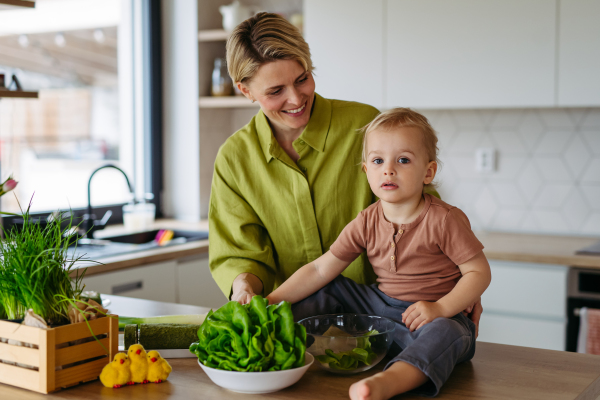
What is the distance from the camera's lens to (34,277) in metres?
1.14

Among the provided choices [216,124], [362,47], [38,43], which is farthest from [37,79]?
[362,47]

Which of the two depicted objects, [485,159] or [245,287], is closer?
[245,287]

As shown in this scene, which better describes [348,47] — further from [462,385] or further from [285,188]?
[462,385]

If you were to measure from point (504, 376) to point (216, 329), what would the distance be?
1.74ft

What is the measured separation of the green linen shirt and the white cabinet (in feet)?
4.13

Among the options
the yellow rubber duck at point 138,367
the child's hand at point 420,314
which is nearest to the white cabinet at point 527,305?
the child's hand at point 420,314

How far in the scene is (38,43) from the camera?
123 inches

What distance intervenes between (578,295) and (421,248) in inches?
61.1

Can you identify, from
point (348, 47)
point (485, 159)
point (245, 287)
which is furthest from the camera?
point (485, 159)

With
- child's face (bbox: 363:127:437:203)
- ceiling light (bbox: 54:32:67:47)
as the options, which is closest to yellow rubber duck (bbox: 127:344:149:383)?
child's face (bbox: 363:127:437:203)

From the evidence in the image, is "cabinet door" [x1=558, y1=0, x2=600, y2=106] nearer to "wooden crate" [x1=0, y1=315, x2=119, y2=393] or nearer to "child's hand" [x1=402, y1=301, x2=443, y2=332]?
"child's hand" [x1=402, y1=301, x2=443, y2=332]

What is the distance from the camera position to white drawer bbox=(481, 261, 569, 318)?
8.68 feet

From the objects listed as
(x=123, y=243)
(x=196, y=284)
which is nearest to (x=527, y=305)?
(x=196, y=284)

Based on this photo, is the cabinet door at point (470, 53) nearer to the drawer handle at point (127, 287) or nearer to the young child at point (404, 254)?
the drawer handle at point (127, 287)
